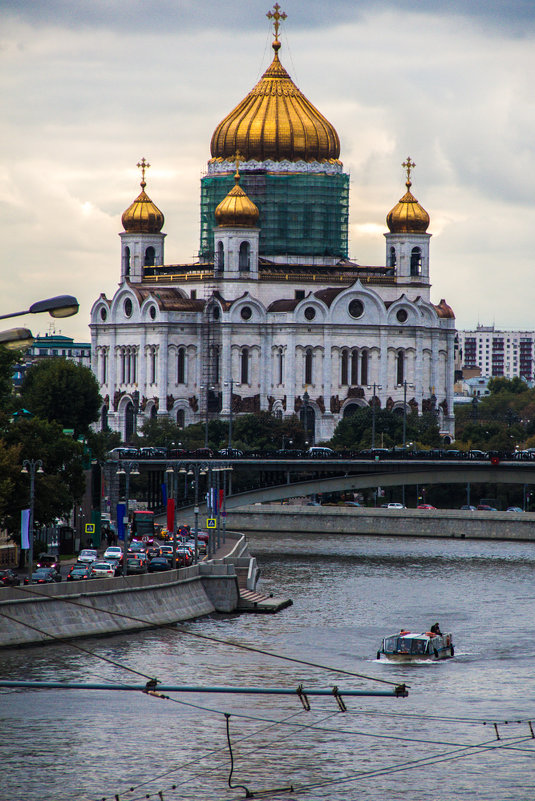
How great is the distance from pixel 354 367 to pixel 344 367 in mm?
866

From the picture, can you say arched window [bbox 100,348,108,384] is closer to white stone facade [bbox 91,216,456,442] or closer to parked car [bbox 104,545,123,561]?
white stone facade [bbox 91,216,456,442]

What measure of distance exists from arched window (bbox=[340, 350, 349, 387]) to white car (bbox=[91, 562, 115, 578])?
84.6 meters

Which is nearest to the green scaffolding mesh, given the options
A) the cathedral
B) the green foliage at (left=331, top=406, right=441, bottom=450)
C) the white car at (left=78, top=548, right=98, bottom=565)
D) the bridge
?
the cathedral

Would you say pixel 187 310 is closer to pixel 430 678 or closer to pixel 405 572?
pixel 405 572

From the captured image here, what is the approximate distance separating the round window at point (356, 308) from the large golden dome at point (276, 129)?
1248cm

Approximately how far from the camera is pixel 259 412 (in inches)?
5906

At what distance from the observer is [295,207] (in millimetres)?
162875

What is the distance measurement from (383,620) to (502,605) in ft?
21.5

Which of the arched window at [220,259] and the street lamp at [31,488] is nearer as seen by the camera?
the street lamp at [31,488]

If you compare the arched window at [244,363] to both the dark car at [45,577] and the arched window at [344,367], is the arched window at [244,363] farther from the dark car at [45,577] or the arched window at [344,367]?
the dark car at [45,577]

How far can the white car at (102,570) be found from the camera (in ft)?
236

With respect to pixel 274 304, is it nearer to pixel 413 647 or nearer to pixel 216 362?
pixel 216 362

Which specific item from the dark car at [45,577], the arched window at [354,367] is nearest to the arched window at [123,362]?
the arched window at [354,367]

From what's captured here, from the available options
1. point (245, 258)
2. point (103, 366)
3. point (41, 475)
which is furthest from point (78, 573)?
point (103, 366)
